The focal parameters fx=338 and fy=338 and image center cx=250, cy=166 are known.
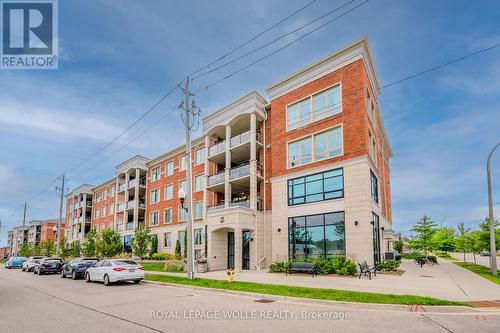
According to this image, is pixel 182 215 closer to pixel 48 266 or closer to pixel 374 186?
pixel 48 266

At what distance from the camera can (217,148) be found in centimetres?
3017

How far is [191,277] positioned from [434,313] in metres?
11.8

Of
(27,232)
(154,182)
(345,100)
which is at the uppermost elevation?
(345,100)

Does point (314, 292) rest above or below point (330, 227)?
below

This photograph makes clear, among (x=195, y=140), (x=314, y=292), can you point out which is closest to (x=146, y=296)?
(x=314, y=292)

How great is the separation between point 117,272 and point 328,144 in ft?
48.8

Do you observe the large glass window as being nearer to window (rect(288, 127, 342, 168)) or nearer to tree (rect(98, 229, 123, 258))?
window (rect(288, 127, 342, 168))

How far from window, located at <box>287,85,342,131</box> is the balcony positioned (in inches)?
298

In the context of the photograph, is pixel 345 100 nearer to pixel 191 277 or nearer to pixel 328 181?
pixel 328 181

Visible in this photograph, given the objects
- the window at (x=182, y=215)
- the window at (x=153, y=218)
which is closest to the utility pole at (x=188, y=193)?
the window at (x=182, y=215)

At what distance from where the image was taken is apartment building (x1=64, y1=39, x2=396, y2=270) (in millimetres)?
20906

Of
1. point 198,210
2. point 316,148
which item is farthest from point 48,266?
point 316,148

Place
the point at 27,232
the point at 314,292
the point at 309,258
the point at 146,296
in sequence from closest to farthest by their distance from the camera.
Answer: the point at 314,292 < the point at 146,296 < the point at 309,258 < the point at 27,232

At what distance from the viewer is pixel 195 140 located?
3628 centimetres
